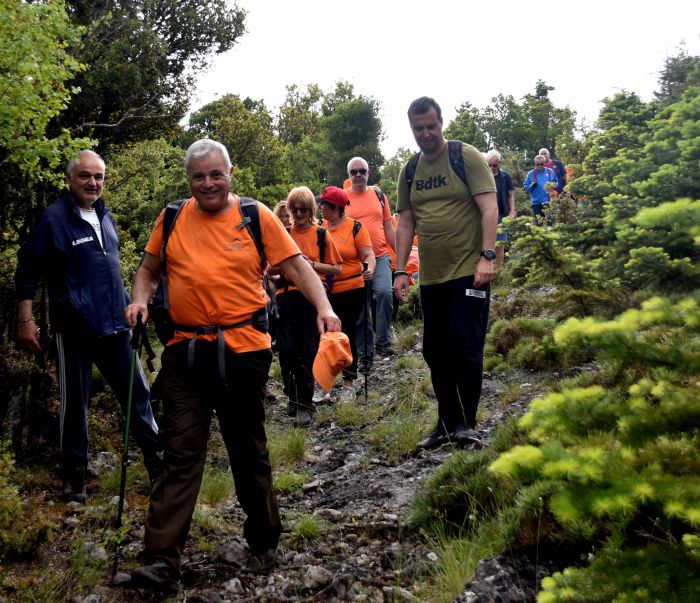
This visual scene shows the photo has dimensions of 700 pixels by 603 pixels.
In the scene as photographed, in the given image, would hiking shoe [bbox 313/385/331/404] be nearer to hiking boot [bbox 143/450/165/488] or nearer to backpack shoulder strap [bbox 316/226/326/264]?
backpack shoulder strap [bbox 316/226/326/264]

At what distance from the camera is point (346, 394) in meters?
8.42

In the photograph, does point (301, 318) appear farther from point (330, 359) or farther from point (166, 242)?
point (330, 359)

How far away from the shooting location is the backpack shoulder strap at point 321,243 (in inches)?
298

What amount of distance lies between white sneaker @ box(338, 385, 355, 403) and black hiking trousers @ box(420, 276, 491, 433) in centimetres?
268

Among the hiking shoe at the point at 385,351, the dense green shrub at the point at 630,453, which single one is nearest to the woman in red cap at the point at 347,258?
the hiking shoe at the point at 385,351

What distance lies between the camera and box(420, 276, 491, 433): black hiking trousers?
5207 mm

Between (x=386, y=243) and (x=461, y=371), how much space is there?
4.83m

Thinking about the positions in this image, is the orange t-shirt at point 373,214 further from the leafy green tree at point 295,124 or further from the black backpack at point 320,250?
the leafy green tree at point 295,124

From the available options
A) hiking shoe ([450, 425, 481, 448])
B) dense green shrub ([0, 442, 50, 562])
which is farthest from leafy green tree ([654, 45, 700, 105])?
dense green shrub ([0, 442, 50, 562])

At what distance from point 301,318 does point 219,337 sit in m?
3.73

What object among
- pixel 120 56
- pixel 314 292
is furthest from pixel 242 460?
pixel 120 56

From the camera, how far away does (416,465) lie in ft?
17.8

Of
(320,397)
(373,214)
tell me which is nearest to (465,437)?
(320,397)

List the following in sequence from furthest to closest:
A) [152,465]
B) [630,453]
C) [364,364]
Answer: [364,364] → [152,465] → [630,453]
